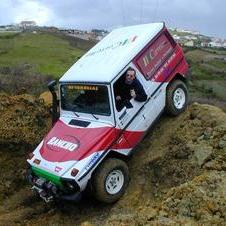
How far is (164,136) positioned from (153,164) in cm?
105

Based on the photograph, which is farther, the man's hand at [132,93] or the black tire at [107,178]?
the man's hand at [132,93]

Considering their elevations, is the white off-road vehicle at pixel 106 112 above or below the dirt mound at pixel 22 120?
above

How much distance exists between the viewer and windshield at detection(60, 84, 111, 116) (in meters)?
10.0

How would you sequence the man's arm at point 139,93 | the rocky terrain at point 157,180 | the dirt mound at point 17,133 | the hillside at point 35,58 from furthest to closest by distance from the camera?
the hillside at point 35,58
the dirt mound at point 17,133
the man's arm at point 139,93
the rocky terrain at point 157,180

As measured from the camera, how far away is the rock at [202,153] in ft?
32.2

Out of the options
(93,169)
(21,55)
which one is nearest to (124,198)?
(93,169)

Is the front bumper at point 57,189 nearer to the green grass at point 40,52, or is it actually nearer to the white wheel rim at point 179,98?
the white wheel rim at point 179,98

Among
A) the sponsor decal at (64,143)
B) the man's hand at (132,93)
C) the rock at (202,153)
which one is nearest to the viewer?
the sponsor decal at (64,143)

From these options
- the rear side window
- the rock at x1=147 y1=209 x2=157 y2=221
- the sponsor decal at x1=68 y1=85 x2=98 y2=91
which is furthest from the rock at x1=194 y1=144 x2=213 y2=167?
the rock at x1=147 y1=209 x2=157 y2=221

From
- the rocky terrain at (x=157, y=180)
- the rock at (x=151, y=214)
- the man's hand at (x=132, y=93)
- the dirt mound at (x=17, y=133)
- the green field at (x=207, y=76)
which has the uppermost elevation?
the rock at (x=151, y=214)

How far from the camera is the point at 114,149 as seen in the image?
9805mm

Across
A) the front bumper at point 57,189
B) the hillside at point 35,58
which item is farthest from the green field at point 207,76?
the front bumper at point 57,189

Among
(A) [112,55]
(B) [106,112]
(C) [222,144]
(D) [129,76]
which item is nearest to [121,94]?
(D) [129,76]

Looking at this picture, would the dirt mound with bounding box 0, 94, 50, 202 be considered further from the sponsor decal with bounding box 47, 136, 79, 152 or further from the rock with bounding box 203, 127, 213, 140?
the rock with bounding box 203, 127, 213, 140
